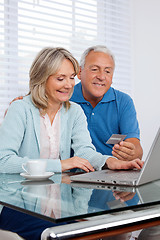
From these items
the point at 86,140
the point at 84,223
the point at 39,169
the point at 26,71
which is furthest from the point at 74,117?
the point at 26,71

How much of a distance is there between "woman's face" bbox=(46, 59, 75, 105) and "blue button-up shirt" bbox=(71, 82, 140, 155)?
69 centimetres

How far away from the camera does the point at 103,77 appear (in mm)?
2584

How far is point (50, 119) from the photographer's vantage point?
6.13 ft

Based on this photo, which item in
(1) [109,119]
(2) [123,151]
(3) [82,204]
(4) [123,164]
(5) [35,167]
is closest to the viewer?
(3) [82,204]

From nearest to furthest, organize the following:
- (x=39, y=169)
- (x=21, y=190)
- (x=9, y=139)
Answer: (x=21, y=190), (x=39, y=169), (x=9, y=139)

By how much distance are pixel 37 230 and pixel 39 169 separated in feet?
0.72

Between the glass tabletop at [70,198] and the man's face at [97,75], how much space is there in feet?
4.76

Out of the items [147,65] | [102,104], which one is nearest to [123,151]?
[102,104]

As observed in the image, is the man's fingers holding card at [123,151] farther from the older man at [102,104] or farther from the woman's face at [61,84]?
the older man at [102,104]

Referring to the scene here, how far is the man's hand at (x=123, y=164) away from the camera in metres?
1.43

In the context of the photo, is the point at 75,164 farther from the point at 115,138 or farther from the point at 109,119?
the point at 109,119

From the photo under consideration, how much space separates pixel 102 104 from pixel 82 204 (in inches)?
71.0

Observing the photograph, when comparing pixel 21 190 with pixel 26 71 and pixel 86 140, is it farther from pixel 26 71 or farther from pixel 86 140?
pixel 26 71

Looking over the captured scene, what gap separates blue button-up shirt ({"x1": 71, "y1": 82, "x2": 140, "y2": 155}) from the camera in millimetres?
2510
